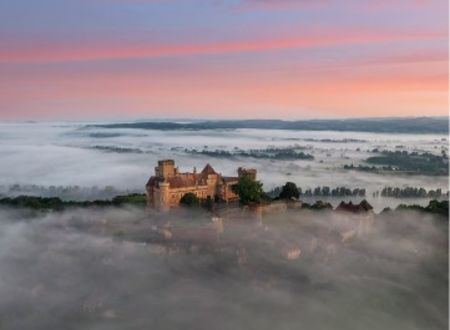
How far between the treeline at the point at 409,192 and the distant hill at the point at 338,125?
22061mm

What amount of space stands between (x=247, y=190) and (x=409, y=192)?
23406mm

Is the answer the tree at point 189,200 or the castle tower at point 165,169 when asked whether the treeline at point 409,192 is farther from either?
the castle tower at point 165,169

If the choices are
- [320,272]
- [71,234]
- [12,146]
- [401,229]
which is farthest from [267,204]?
[12,146]

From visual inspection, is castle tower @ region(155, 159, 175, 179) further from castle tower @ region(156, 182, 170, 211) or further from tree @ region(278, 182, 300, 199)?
tree @ region(278, 182, 300, 199)

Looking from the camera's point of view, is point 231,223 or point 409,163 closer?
point 231,223

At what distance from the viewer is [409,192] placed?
4656 cm

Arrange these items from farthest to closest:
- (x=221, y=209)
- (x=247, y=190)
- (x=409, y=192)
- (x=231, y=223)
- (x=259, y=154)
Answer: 1. (x=259, y=154)
2. (x=409, y=192)
3. (x=247, y=190)
4. (x=221, y=209)
5. (x=231, y=223)

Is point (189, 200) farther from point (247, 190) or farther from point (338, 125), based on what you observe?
point (338, 125)

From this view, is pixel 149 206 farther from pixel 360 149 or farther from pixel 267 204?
pixel 360 149

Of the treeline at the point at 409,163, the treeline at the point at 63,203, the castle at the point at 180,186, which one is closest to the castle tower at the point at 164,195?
the castle at the point at 180,186

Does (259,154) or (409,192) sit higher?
(259,154)

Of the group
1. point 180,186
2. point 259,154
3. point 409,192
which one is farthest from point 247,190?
point 259,154

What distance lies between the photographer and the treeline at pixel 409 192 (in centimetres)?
4422

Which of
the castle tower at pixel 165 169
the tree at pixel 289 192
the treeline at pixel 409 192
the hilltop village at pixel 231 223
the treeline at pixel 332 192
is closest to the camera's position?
the hilltop village at pixel 231 223
